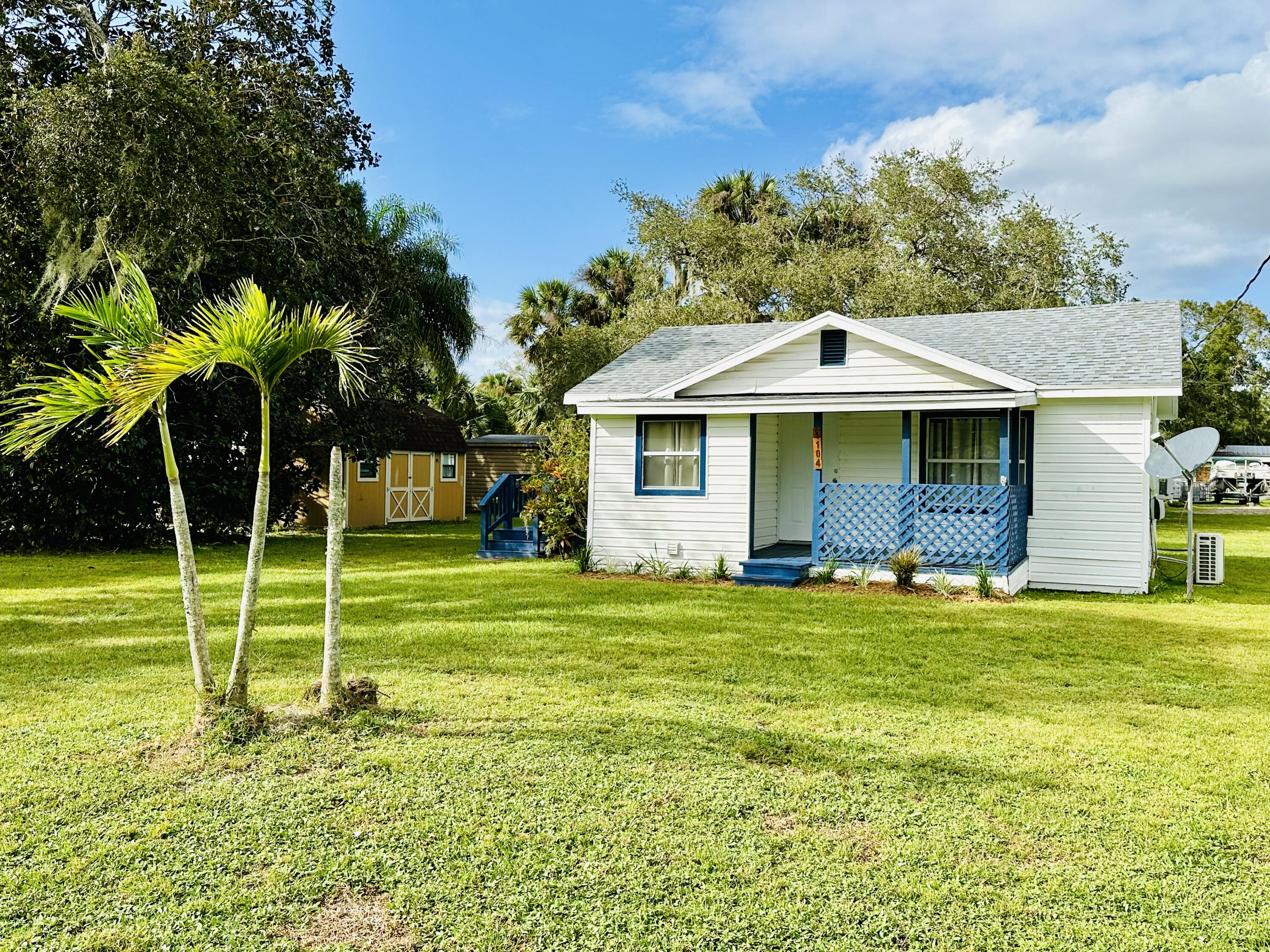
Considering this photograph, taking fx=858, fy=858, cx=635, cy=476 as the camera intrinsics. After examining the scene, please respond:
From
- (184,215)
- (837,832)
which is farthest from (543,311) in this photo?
(837,832)

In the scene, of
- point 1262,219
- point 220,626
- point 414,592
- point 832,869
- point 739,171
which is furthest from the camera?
point 739,171

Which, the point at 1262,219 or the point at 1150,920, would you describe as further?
the point at 1262,219

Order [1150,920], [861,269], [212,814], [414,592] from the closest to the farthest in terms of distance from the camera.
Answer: [1150,920], [212,814], [414,592], [861,269]

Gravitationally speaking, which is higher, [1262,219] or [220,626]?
[1262,219]

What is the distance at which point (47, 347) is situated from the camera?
1480 cm

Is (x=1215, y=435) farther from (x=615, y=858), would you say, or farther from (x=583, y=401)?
(x=615, y=858)

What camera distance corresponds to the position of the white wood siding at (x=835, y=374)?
12164 millimetres

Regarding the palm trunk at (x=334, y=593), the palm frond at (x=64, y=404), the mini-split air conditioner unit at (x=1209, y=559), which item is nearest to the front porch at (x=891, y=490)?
the mini-split air conditioner unit at (x=1209, y=559)

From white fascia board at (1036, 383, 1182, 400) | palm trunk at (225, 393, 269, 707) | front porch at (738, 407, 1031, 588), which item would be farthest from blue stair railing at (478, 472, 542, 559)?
palm trunk at (225, 393, 269, 707)

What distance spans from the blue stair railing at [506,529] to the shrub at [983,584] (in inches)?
298

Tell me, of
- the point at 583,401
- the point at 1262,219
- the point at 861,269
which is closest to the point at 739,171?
the point at 861,269

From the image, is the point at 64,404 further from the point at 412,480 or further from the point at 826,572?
the point at 412,480

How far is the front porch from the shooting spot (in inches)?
452

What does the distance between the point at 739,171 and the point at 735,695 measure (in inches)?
1122
